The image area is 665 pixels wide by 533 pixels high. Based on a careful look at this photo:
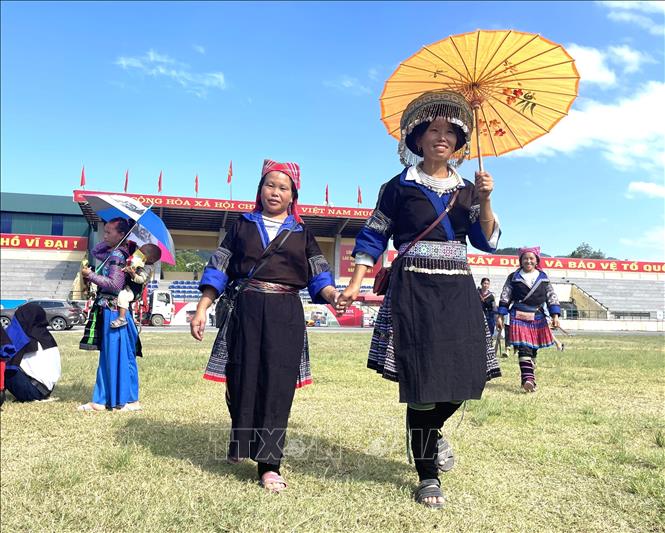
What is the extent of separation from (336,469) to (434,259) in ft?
4.58

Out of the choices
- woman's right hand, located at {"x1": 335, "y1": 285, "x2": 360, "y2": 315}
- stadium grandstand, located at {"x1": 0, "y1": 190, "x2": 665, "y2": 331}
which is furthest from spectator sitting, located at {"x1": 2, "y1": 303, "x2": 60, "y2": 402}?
stadium grandstand, located at {"x1": 0, "y1": 190, "x2": 665, "y2": 331}

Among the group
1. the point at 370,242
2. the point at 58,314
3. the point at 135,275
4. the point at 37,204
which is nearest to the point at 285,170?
the point at 370,242

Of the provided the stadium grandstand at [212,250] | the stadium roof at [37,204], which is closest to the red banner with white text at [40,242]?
the stadium grandstand at [212,250]

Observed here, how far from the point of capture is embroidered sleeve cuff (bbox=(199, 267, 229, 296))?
10.3 feet

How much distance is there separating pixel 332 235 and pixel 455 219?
3836cm

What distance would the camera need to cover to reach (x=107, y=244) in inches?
199

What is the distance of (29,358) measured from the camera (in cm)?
529

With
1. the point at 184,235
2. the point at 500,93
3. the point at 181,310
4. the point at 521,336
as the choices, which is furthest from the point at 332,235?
the point at 500,93

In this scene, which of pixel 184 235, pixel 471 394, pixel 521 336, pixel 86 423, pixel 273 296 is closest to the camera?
pixel 471 394

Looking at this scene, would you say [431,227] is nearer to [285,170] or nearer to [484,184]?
[484,184]

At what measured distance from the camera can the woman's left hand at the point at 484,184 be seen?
287 centimetres

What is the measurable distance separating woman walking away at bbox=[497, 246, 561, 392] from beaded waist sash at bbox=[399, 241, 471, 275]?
3.93m

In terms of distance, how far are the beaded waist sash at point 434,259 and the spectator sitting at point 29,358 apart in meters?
4.12

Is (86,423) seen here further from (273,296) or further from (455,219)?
(455,219)
